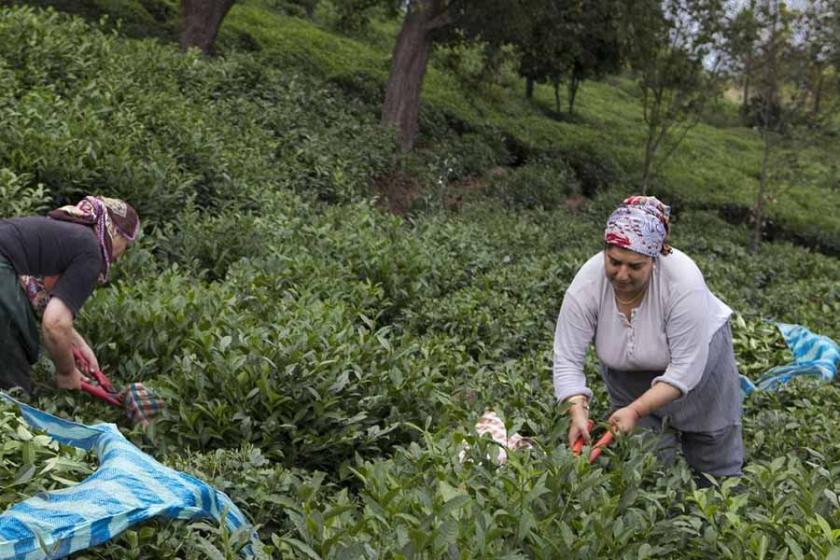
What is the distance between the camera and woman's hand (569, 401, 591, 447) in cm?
361

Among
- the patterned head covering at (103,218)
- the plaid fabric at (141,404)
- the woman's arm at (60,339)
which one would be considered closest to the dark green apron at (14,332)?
the woman's arm at (60,339)

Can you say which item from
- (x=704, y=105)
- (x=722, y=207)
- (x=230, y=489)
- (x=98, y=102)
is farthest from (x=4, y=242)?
(x=722, y=207)

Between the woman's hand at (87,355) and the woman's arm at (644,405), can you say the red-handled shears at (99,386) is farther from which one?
the woman's arm at (644,405)


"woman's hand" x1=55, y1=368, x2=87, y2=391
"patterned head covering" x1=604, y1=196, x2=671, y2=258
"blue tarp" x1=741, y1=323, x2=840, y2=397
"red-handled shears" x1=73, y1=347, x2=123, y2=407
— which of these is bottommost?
"blue tarp" x1=741, y1=323, x2=840, y2=397

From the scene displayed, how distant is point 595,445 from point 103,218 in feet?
7.93

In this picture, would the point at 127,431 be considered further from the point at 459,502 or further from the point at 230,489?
the point at 459,502

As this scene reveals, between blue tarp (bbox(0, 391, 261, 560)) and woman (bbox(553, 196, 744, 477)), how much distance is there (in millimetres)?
1433

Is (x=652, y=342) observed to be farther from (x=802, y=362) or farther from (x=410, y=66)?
(x=410, y=66)

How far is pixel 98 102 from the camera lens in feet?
29.4

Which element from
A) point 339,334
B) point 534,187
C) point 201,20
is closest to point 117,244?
point 339,334

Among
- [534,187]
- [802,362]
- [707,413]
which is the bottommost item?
[534,187]

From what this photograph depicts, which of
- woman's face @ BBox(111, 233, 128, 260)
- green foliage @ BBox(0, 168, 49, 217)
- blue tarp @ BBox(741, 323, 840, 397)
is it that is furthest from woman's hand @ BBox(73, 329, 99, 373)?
blue tarp @ BBox(741, 323, 840, 397)

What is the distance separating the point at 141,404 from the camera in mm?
4195

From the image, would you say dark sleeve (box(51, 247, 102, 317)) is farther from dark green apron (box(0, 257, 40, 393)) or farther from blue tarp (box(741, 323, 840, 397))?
blue tarp (box(741, 323, 840, 397))
